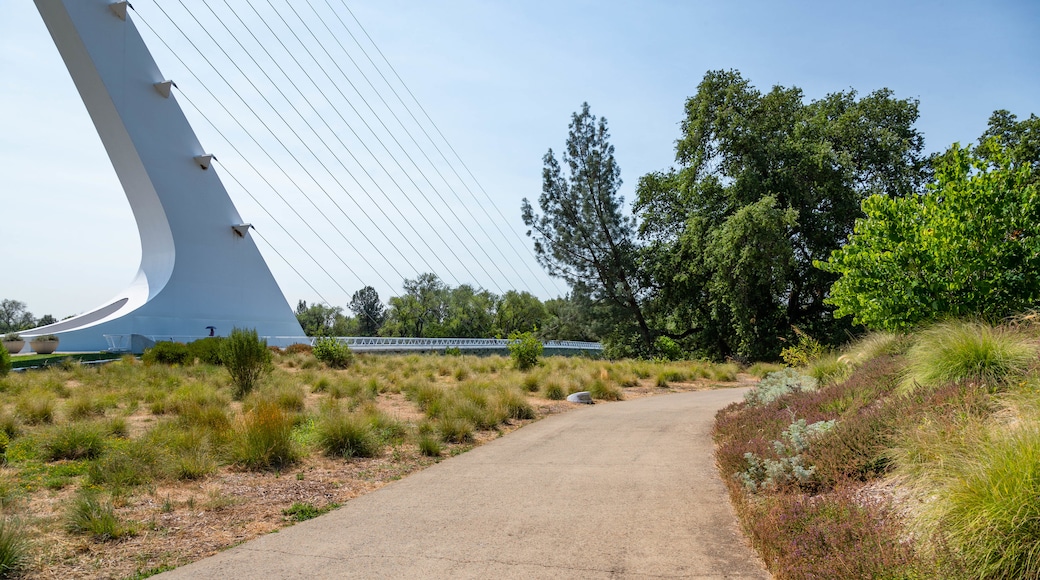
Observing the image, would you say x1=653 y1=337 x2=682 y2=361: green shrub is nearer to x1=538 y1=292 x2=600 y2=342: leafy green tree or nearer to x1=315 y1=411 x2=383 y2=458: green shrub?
x1=538 y1=292 x2=600 y2=342: leafy green tree

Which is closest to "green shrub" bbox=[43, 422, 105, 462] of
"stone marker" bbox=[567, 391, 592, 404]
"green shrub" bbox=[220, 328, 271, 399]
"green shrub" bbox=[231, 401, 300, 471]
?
"green shrub" bbox=[231, 401, 300, 471]

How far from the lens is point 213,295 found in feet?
114

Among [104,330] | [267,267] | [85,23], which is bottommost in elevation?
[104,330]

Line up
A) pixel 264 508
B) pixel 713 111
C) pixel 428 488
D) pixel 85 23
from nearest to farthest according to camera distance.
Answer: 1. pixel 264 508
2. pixel 428 488
3. pixel 85 23
4. pixel 713 111

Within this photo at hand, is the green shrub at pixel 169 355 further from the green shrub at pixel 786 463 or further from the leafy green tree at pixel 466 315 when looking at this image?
the leafy green tree at pixel 466 315

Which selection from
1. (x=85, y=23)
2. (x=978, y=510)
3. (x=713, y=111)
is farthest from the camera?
(x=713, y=111)

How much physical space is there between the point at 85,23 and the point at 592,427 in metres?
33.5

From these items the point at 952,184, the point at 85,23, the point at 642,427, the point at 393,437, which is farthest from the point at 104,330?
the point at 952,184

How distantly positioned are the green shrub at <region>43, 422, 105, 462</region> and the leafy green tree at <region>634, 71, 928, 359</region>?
25.7 meters

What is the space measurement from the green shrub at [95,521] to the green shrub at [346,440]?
3.44m

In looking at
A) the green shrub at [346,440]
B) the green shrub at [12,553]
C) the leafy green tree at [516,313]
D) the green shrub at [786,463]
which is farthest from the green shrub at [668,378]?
the leafy green tree at [516,313]

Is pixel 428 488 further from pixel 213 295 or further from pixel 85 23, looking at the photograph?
pixel 85 23

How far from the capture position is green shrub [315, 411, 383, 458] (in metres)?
8.80

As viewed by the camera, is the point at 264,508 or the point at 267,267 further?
the point at 267,267
